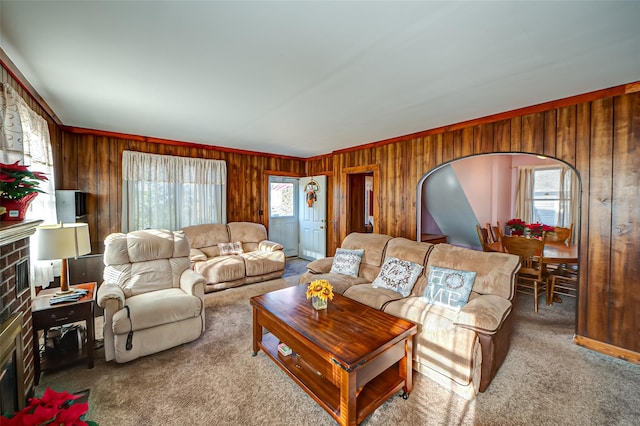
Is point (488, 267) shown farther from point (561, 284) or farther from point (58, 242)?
point (58, 242)

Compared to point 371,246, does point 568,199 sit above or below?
above

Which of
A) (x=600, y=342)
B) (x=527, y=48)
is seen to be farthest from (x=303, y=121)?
(x=600, y=342)

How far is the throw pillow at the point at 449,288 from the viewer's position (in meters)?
2.49

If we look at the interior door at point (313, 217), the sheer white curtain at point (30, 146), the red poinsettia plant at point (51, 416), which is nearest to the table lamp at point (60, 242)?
the sheer white curtain at point (30, 146)

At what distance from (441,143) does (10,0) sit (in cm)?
416

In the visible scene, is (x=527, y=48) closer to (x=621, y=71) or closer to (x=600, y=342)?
(x=621, y=71)

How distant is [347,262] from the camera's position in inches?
140

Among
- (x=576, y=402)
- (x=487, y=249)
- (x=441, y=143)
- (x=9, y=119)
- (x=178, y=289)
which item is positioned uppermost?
(x=441, y=143)

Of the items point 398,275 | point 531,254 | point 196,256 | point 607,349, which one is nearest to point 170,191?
point 196,256

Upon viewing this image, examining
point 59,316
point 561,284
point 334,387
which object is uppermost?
point 59,316

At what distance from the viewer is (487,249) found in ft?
13.7

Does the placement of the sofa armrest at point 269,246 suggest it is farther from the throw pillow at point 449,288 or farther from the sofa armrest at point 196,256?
the throw pillow at point 449,288

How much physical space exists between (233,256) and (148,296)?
75.5 inches

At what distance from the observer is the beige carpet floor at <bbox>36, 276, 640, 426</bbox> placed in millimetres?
1799
